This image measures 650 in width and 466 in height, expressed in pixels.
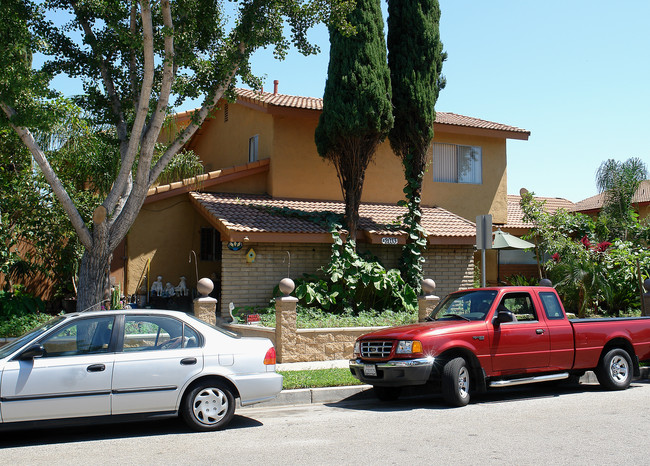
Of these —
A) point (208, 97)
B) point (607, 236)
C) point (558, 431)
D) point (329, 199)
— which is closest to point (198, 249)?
point (329, 199)

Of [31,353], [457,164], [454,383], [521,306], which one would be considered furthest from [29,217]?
[457,164]

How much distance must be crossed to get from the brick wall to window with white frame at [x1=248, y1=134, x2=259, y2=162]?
4.64m

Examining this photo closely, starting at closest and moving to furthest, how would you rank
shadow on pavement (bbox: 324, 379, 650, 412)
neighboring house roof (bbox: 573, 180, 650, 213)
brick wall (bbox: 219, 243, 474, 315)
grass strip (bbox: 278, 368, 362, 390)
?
shadow on pavement (bbox: 324, 379, 650, 412)
grass strip (bbox: 278, 368, 362, 390)
brick wall (bbox: 219, 243, 474, 315)
neighboring house roof (bbox: 573, 180, 650, 213)

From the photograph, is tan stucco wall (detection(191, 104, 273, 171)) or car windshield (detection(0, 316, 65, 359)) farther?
tan stucco wall (detection(191, 104, 273, 171))

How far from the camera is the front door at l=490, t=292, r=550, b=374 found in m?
8.84

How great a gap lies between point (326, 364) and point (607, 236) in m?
13.2

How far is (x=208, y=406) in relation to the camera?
7078 millimetres

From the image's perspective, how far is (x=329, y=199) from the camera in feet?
62.4

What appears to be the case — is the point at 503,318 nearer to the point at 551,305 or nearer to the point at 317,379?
the point at 551,305

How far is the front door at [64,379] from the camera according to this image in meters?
6.35

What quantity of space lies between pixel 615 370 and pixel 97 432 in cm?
Answer: 788

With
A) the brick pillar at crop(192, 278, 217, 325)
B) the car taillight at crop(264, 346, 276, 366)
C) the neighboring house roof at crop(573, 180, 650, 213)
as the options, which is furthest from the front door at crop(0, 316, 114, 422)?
the neighboring house roof at crop(573, 180, 650, 213)

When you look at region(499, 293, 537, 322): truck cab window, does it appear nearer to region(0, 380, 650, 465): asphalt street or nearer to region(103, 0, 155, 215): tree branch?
region(0, 380, 650, 465): asphalt street

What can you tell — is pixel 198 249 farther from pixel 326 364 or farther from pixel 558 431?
pixel 558 431
